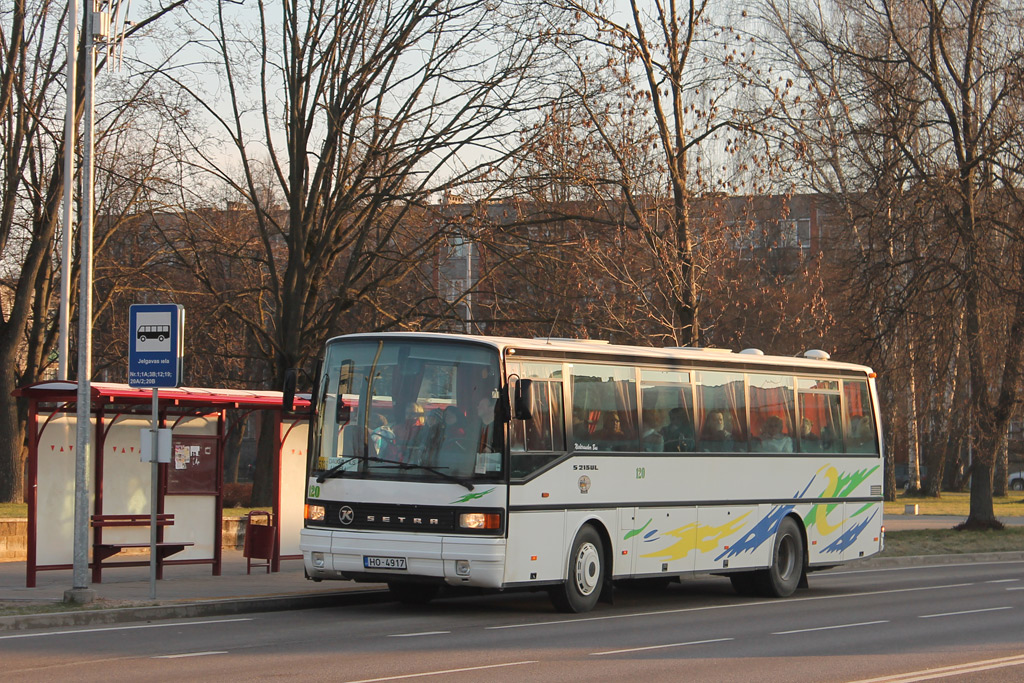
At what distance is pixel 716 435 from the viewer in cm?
1739

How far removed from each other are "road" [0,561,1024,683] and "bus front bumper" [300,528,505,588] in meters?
0.49

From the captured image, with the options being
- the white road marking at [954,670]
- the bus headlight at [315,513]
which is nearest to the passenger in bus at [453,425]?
the bus headlight at [315,513]

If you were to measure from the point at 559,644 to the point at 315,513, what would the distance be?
369cm

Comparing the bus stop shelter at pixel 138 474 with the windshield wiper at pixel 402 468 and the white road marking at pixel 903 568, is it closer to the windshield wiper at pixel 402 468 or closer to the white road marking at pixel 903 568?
the windshield wiper at pixel 402 468

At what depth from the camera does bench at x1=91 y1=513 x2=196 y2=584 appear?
17.0 m

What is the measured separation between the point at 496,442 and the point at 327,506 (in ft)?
6.55

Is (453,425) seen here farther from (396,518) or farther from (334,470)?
(334,470)

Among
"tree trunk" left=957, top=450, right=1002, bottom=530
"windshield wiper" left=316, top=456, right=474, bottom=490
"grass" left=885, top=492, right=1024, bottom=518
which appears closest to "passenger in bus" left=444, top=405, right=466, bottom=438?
"windshield wiper" left=316, top=456, right=474, bottom=490

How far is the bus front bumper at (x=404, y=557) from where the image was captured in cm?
1394

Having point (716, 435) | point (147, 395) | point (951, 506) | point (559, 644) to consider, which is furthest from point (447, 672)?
point (951, 506)

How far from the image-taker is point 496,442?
47.1 feet

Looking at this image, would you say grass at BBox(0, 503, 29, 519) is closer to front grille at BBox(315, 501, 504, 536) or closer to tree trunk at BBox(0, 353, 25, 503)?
tree trunk at BBox(0, 353, 25, 503)

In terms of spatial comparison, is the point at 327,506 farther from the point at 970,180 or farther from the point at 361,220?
the point at 970,180

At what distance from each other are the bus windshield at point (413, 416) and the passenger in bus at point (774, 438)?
5.18 meters
